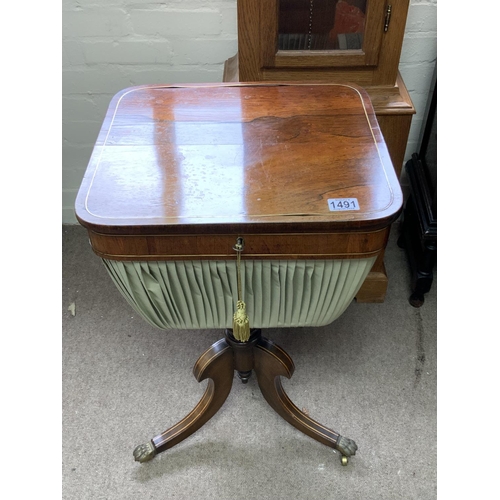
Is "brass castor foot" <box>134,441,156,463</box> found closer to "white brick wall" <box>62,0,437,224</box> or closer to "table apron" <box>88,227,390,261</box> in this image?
"table apron" <box>88,227,390,261</box>

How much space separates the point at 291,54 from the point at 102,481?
103cm

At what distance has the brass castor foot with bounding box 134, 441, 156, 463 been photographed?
117cm

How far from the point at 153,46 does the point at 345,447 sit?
1.11m

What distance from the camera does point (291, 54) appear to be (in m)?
1.13

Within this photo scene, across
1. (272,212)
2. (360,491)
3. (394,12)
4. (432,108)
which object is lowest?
(360,491)

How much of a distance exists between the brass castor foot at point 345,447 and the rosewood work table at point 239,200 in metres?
0.36

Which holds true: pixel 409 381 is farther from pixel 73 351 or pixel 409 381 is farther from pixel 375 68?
pixel 73 351

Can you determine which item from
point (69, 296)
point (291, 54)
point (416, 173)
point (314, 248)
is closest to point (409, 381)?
point (416, 173)

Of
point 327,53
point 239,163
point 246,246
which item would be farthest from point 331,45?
point 246,246

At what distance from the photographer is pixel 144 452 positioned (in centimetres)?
117

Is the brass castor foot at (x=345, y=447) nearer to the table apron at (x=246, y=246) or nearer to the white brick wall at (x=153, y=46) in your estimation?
the table apron at (x=246, y=246)

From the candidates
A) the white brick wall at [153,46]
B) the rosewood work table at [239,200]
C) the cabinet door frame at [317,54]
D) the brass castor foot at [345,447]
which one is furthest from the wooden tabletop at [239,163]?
the brass castor foot at [345,447]

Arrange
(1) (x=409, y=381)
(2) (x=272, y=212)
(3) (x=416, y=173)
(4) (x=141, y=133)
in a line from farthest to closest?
1. (3) (x=416, y=173)
2. (1) (x=409, y=381)
3. (4) (x=141, y=133)
4. (2) (x=272, y=212)

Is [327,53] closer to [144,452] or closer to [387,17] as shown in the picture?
[387,17]
